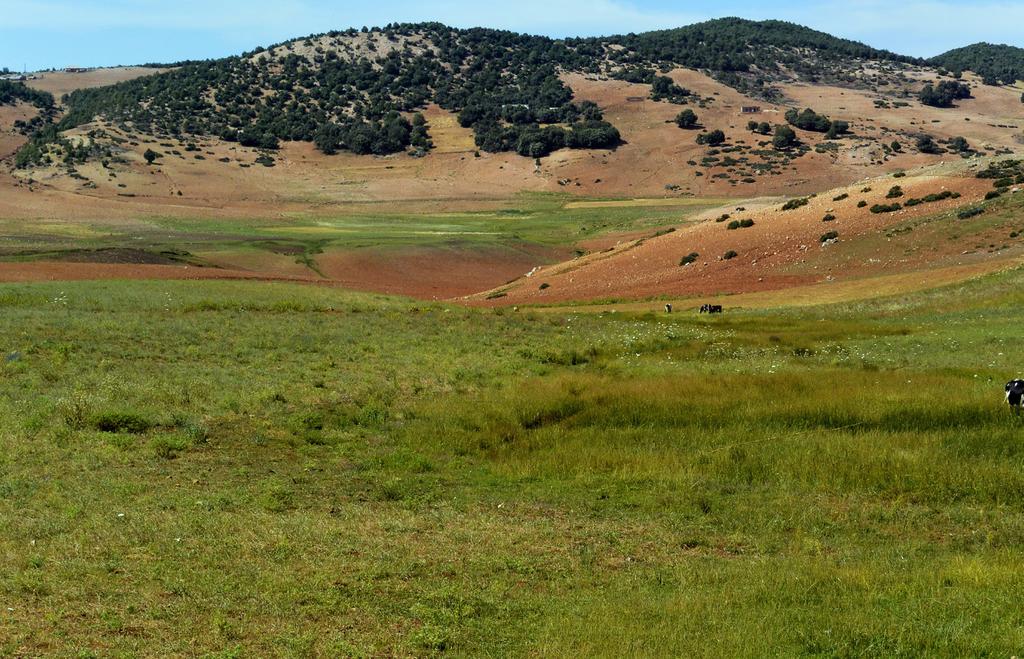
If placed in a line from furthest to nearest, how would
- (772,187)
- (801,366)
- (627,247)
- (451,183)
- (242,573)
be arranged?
(451,183), (772,187), (627,247), (801,366), (242,573)

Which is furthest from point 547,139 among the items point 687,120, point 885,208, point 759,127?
point 885,208

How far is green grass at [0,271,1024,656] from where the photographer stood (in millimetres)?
11516

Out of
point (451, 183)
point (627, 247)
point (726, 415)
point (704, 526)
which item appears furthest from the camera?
point (451, 183)

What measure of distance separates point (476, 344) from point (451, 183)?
440ft

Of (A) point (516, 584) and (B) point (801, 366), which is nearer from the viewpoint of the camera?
(A) point (516, 584)

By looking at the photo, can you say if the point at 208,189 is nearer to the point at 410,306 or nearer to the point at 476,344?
the point at 410,306

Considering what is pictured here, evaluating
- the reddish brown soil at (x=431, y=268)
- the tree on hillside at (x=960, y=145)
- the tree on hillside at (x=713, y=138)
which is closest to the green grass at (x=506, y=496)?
the reddish brown soil at (x=431, y=268)

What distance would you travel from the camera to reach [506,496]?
18297 mm

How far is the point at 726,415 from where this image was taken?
78.1ft

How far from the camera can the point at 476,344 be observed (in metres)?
36.8

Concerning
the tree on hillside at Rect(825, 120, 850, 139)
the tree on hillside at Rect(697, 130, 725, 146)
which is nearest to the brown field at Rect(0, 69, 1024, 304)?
the tree on hillside at Rect(697, 130, 725, 146)

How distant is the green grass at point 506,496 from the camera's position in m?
11.5

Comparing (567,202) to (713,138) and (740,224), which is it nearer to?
(713,138)

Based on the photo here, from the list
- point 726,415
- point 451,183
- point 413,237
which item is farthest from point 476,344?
point 451,183
